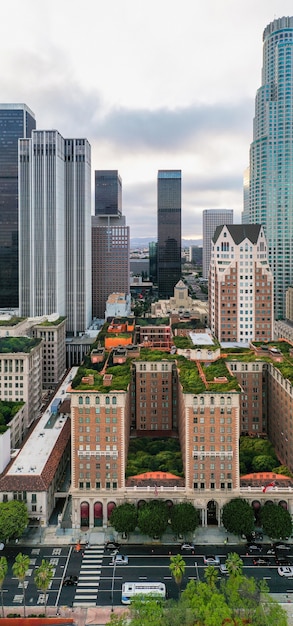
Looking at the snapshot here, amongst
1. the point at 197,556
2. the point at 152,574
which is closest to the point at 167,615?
the point at 152,574

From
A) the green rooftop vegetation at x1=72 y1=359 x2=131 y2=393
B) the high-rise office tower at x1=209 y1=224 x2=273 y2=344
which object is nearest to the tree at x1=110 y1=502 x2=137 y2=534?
the green rooftop vegetation at x1=72 y1=359 x2=131 y2=393

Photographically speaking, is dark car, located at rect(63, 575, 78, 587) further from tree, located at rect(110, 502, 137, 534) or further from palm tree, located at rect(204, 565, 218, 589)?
palm tree, located at rect(204, 565, 218, 589)

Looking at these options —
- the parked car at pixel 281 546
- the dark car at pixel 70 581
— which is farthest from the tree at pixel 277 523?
the dark car at pixel 70 581

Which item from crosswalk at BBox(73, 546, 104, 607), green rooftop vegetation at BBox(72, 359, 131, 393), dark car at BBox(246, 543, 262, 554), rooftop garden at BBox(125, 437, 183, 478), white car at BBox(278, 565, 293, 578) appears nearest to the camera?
crosswalk at BBox(73, 546, 104, 607)

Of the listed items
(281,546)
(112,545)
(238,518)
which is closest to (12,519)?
(112,545)

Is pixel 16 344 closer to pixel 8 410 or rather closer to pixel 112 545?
pixel 8 410

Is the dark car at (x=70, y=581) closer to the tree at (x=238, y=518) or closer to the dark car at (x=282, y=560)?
the tree at (x=238, y=518)

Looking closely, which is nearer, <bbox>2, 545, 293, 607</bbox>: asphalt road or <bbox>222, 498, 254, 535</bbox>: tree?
<bbox>2, 545, 293, 607</bbox>: asphalt road
